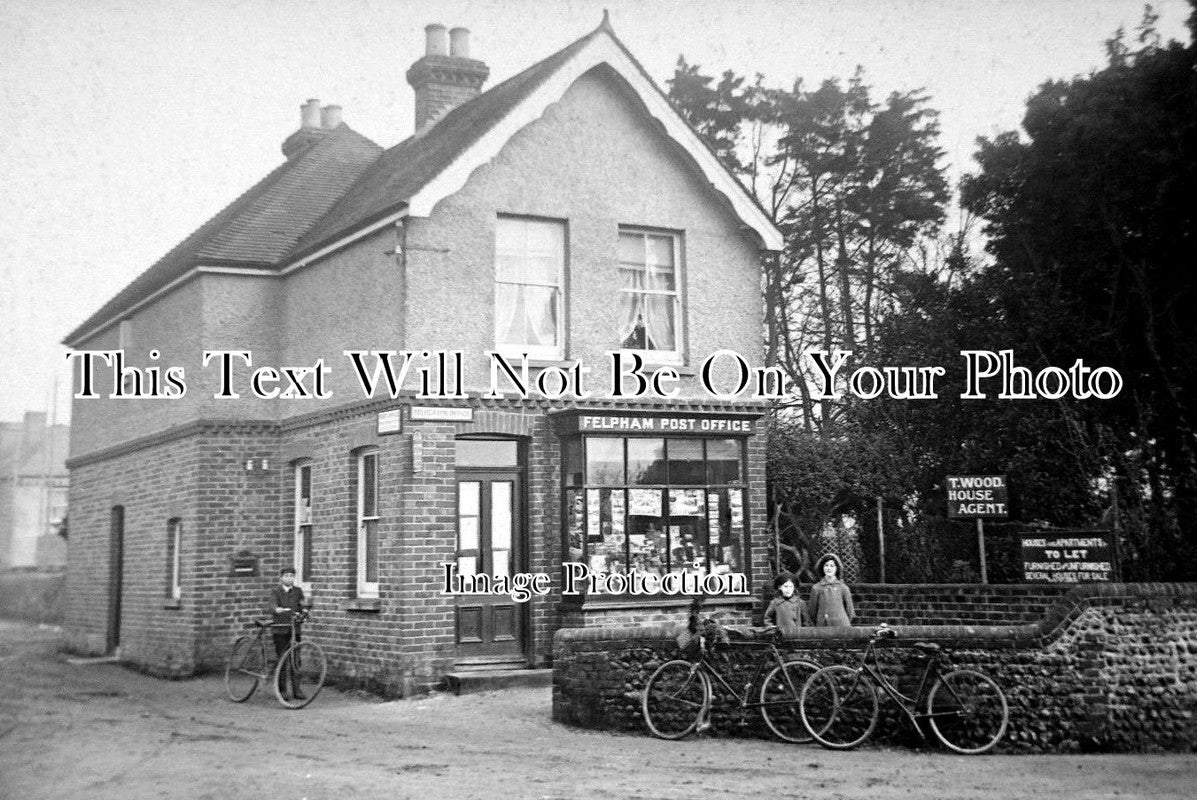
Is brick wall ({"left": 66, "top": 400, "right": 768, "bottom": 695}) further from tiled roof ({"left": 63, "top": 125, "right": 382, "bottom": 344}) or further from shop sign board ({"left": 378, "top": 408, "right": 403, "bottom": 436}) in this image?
tiled roof ({"left": 63, "top": 125, "right": 382, "bottom": 344})

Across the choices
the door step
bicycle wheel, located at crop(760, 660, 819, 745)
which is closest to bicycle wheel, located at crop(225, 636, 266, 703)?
the door step

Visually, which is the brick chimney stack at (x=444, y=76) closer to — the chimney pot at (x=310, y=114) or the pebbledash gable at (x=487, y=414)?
the pebbledash gable at (x=487, y=414)

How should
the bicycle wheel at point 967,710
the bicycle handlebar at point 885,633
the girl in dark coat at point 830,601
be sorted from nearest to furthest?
the bicycle wheel at point 967,710
the bicycle handlebar at point 885,633
the girl in dark coat at point 830,601

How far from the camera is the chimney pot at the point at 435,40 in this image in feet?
70.8

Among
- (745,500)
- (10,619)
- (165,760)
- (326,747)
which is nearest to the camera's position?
(165,760)

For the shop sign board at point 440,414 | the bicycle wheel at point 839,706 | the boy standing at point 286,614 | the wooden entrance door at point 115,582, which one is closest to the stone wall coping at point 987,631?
the bicycle wheel at point 839,706

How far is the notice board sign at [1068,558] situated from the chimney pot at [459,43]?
12502mm

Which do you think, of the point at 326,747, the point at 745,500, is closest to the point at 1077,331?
the point at 745,500

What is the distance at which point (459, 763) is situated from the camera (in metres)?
11.6

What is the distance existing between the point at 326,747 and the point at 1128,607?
808cm

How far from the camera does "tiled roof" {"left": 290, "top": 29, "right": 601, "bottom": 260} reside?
17391mm

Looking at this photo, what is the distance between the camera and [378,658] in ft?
55.2

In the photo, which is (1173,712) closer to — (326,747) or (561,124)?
(326,747)

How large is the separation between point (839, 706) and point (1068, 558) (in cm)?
529
